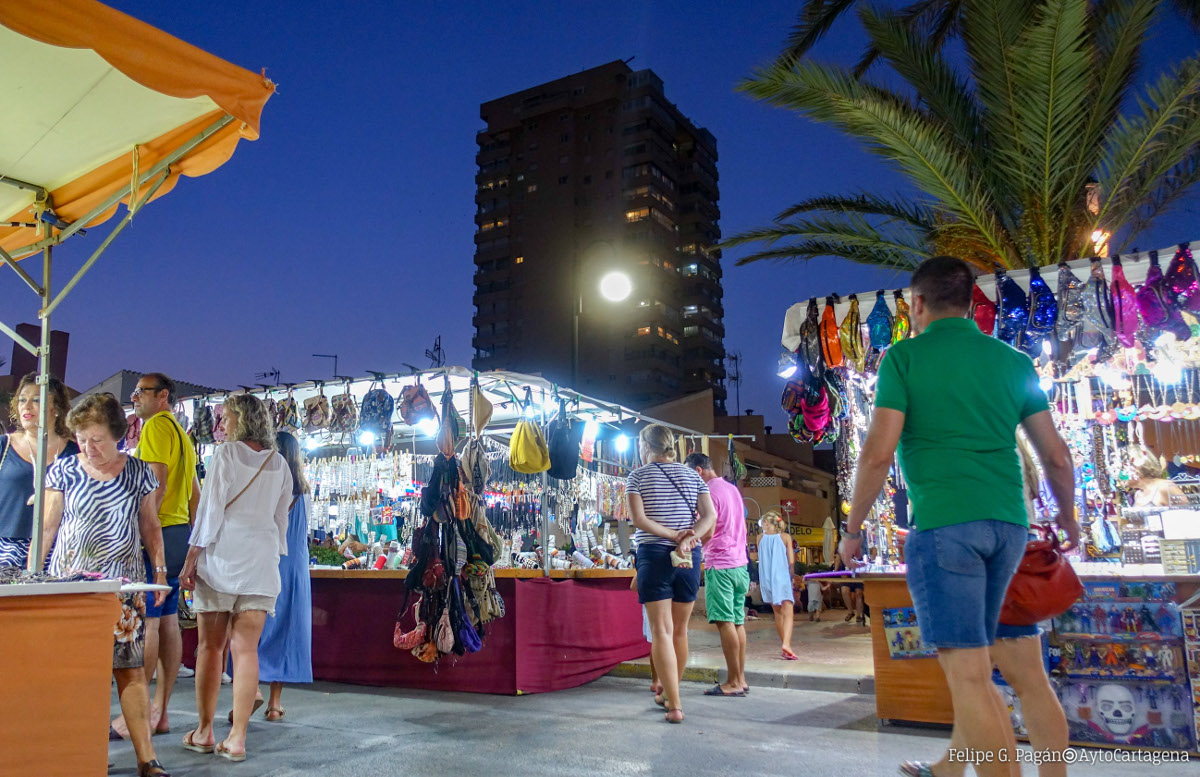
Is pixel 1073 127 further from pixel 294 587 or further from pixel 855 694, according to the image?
pixel 294 587

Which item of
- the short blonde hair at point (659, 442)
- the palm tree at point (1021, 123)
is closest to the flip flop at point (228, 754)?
the short blonde hair at point (659, 442)

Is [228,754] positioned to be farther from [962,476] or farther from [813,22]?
[813,22]

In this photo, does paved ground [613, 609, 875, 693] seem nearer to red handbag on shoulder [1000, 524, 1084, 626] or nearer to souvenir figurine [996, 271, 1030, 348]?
souvenir figurine [996, 271, 1030, 348]

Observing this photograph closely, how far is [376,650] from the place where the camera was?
7.57 meters

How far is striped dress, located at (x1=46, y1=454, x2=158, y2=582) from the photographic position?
166 inches

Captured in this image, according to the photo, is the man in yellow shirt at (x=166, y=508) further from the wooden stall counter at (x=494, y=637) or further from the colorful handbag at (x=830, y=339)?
the colorful handbag at (x=830, y=339)

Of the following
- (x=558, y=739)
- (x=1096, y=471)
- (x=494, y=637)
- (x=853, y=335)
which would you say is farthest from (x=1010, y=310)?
(x=494, y=637)

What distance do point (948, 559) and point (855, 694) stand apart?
16.4 feet

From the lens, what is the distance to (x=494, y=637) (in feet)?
23.1

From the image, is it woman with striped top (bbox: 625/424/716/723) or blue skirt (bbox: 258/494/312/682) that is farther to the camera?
blue skirt (bbox: 258/494/312/682)

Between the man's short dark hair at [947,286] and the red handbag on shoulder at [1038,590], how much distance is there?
95cm

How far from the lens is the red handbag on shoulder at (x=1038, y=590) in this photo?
3029mm

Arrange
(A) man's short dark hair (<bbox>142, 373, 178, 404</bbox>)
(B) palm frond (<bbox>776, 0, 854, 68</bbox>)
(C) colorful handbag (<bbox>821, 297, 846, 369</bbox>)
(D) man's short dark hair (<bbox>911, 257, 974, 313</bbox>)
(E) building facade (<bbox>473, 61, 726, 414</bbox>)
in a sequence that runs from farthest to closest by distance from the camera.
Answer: (E) building facade (<bbox>473, 61, 726, 414</bbox>)
(B) palm frond (<bbox>776, 0, 854, 68</bbox>)
(C) colorful handbag (<bbox>821, 297, 846, 369</bbox>)
(A) man's short dark hair (<bbox>142, 373, 178, 404</bbox>)
(D) man's short dark hair (<bbox>911, 257, 974, 313</bbox>)

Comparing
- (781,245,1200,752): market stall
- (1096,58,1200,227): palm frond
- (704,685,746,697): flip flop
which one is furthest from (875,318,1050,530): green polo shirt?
(1096,58,1200,227): palm frond
